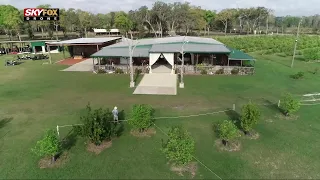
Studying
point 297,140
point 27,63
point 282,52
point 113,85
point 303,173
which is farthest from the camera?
point 282,52

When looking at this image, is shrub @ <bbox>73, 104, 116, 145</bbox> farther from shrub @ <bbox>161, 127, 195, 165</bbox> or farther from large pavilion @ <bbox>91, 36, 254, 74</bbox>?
large pavilion @ <bbox>91, 36, 254, 74</bbox>

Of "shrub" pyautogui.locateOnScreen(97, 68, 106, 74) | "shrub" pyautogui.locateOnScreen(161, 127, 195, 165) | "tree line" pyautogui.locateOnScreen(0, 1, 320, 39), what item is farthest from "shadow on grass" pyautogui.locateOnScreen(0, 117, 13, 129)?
"tree line" pyautogui.locateOnScreen(0, 1, 320, 39)

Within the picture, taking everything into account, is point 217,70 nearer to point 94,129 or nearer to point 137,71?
point 137,71

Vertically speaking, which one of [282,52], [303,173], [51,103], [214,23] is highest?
[214,23]

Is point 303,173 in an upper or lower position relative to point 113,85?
lower

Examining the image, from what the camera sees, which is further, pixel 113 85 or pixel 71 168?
pixel 113 85

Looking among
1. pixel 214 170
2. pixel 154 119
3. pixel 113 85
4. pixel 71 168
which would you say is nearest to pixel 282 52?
pixel 113 85

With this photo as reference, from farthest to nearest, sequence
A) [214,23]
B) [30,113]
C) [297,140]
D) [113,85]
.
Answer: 1. [214,23]
2. [113,85]
3. [30,113]
4. [297,140]

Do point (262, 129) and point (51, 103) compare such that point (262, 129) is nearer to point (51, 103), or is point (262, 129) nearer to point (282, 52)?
point (51, 103)
